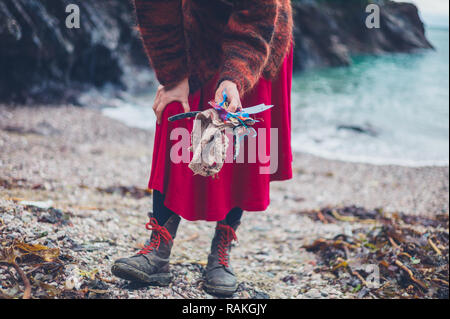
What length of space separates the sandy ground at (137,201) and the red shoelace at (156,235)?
0.72 feet

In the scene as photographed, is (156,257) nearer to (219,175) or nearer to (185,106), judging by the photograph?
(219,175)

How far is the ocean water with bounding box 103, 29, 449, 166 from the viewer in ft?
26.2

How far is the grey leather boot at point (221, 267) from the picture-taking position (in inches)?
87.5

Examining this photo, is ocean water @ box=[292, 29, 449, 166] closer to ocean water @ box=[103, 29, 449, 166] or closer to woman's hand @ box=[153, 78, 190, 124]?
ocean water @ box=[103, 29, 449, 166]

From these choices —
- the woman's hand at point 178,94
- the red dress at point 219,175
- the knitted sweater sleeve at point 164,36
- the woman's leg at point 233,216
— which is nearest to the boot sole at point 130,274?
the red dress at point 219,175

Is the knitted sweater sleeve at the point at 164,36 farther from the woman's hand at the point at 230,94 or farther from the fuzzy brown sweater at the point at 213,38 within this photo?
the woman's hand at the point at 230,94

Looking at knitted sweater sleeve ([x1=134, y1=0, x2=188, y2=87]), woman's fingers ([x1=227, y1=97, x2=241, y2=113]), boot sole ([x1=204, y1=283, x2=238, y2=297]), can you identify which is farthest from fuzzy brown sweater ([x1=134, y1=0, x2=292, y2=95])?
boot sole ([x1=204, y1=283, x2=238, y2=297])

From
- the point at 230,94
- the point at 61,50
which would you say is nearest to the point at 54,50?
the point at 61,50

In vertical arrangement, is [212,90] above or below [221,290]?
above

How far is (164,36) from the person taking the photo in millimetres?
1860

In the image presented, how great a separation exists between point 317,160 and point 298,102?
607 cm

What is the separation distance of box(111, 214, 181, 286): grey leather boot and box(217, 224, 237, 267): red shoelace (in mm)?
295

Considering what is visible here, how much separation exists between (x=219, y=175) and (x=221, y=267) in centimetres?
67

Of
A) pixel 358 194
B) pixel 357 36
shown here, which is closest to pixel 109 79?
pixel 358 194
